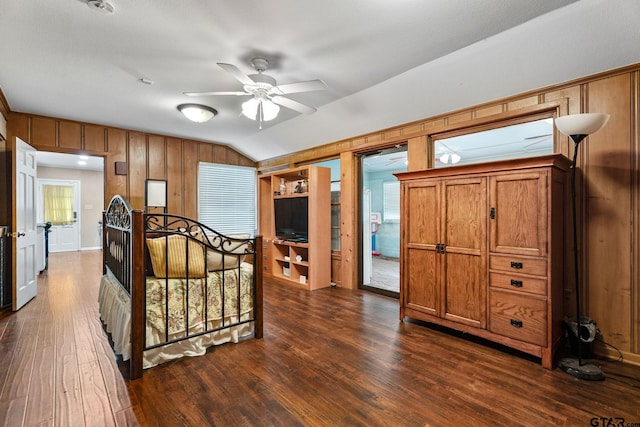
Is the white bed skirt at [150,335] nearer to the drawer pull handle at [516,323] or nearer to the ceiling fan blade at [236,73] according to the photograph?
the ceiling fan blade at [236,73]

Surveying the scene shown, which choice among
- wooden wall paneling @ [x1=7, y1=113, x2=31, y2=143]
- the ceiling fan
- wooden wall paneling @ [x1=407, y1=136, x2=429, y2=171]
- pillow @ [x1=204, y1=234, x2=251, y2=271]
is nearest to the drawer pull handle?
wooden wall paneling @ [x1=407, y1=136, x2=429, y2=171]

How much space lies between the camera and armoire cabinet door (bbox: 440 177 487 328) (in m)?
2.68

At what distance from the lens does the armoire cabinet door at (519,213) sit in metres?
2.34

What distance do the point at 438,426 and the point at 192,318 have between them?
1978 mm

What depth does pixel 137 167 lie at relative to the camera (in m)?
5.40

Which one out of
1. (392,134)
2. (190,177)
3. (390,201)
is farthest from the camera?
(190,177)

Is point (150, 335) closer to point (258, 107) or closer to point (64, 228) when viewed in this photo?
point (258, 107)

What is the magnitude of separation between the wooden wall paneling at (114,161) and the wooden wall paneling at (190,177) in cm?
100

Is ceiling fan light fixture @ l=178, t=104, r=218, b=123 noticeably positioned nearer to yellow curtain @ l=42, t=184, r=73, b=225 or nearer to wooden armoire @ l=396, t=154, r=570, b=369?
wooden armoire @ l=396, t=154, r=570, b=369

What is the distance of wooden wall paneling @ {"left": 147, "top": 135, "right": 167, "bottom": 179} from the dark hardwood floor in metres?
A: 3.14

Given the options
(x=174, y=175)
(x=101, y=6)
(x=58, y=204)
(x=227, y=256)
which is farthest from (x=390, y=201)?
(x=58, y=204)

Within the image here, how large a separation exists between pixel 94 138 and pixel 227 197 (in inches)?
98.5

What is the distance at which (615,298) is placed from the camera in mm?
2461

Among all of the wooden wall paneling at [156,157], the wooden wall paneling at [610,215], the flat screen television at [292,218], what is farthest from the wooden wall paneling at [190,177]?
the wooden wall paneling at [610,215]
